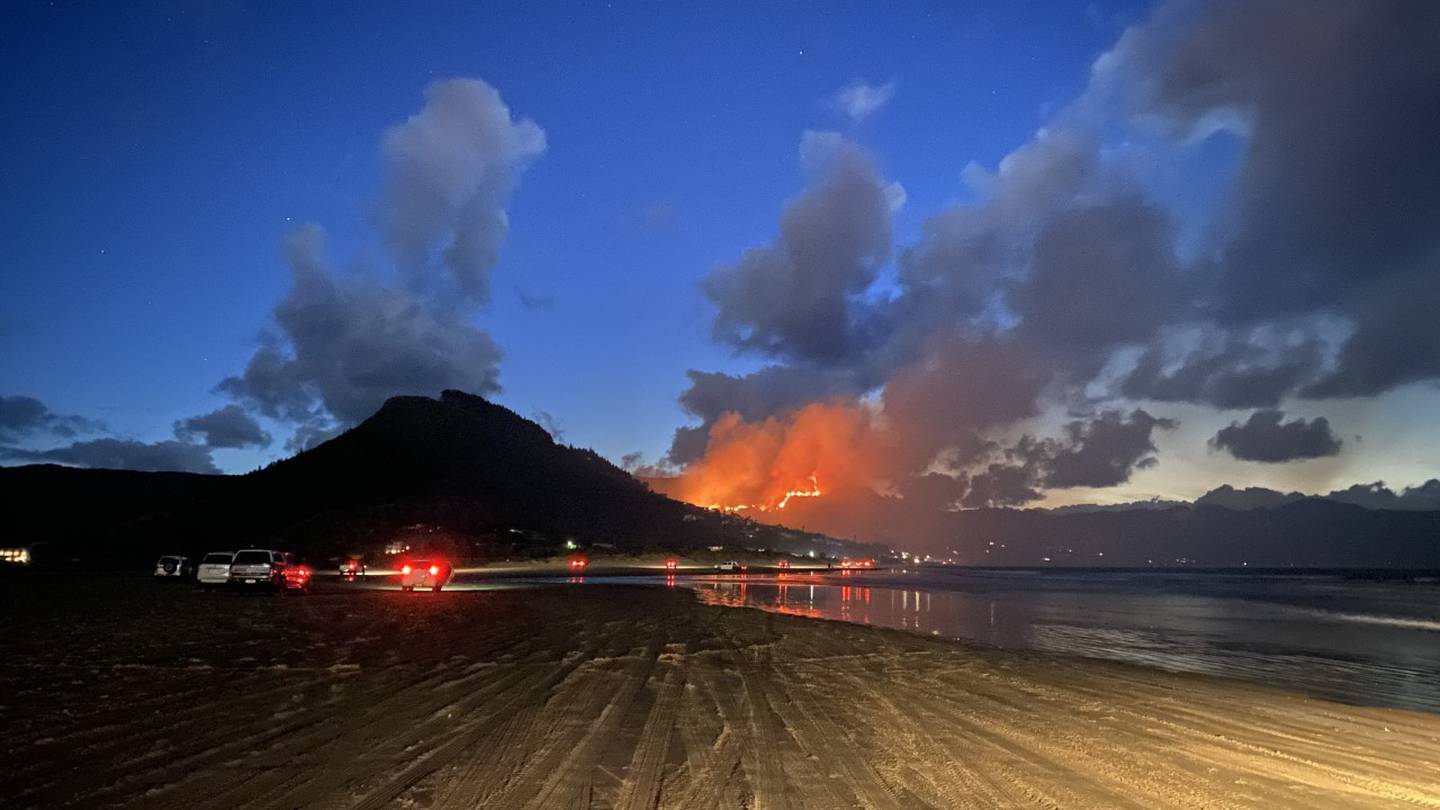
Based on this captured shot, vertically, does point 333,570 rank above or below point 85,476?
below

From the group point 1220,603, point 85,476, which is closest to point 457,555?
point 1220,603

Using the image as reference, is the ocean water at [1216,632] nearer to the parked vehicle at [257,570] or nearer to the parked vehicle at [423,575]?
the parked vehicle at [423,575]

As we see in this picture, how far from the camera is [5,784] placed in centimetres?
748

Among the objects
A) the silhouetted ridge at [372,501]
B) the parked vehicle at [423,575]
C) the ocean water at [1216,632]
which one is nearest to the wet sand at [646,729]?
the ocean water at [1216,632]

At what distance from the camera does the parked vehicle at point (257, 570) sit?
38.7m

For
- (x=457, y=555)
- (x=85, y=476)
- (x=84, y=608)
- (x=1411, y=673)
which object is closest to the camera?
(x=1411, y=673)

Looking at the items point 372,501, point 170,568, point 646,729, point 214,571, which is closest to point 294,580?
point 214,571

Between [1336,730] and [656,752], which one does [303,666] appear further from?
[1336,730]

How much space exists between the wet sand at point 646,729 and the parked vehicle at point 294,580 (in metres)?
20.9

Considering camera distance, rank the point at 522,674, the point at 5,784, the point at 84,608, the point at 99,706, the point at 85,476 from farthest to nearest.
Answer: the point at 85,476 < the point at 84,608 < the point at 522,674 < the point at 99,706 < the point at 5,784

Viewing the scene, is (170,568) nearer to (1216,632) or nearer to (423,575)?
(423,575)

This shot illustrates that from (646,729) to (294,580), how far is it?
38729mm

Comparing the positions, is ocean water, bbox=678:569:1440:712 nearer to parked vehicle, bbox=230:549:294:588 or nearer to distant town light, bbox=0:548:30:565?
parked vehicle, bbox=230:549:294:588

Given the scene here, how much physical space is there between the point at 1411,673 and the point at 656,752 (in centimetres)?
2142
